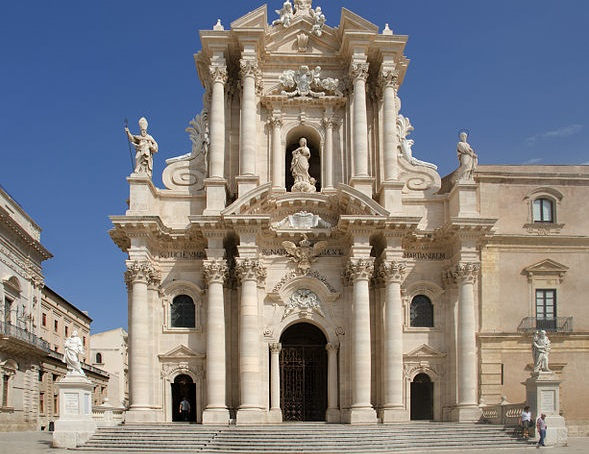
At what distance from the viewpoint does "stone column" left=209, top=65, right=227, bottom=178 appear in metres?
33.7

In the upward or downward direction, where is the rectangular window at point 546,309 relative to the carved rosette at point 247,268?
downward

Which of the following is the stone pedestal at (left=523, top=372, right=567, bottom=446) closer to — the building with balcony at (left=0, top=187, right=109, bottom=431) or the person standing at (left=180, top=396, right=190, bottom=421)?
the person standing at (left=180, top=396, right=190, bottom=421)

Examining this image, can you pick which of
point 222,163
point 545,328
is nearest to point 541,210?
point 545,328

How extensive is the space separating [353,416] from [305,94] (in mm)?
13581

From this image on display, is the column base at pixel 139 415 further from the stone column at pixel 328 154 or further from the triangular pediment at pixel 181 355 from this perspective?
the stone column at pixel 328 154

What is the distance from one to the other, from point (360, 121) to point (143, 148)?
8.98m

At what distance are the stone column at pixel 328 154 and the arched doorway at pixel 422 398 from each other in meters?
8.86

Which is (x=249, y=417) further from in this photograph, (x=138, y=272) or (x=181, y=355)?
(x=138, y=272)

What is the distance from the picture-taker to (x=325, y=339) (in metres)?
34.8

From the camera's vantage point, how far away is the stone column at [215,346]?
31.4m

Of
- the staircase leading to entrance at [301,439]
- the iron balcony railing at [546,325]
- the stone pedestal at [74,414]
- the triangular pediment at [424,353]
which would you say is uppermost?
the iron balcony railing at [546,325]

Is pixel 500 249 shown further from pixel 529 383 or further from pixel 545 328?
pixel 529 383

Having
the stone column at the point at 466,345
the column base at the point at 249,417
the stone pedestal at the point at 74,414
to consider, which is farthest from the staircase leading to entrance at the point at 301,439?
the stone column at the point at 466,345

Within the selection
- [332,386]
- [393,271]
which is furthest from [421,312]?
[332,386]
